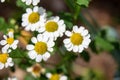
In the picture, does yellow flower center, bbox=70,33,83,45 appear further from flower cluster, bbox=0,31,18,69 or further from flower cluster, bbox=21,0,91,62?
flower cluster, bbox=0,31,18,69

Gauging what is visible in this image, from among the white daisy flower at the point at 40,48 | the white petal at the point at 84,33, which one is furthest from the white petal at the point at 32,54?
the white petal at the point at 84,33

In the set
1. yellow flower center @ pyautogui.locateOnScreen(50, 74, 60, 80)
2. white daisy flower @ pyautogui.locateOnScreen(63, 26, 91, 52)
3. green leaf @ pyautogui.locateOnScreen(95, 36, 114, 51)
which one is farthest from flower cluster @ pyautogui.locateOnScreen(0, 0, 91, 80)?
green leaf @ pyautogui.locateOnScreen(95, 36, 114, 51)

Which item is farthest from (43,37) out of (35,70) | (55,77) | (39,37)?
(35,70)

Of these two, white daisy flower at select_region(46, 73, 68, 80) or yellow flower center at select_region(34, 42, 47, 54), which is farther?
white daisy flower at select_region(46, 73, 68, 80)

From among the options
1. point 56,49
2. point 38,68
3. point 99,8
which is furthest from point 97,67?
point 56,49

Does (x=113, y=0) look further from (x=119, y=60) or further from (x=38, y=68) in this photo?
(x=38, y=68)

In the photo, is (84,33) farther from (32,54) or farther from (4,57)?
(4,57)

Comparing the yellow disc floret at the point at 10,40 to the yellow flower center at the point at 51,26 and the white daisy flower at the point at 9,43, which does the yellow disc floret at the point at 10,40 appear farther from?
the yellow flower center at the point at 51,26
